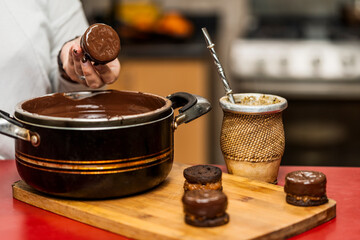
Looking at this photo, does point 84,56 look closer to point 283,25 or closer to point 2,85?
point 2,85

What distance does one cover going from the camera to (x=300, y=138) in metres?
2.88

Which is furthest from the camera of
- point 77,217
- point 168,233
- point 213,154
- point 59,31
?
point 213,154

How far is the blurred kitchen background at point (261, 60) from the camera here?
2875 mm

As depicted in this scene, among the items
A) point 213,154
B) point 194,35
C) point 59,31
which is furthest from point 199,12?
point 59,31

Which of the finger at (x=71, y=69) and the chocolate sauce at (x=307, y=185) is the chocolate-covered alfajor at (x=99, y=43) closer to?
the finger at (x=71, y=69)

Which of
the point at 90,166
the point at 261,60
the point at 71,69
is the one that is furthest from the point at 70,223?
the point at 261,60

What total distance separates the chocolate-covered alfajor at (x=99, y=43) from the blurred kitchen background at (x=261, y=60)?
1.85m

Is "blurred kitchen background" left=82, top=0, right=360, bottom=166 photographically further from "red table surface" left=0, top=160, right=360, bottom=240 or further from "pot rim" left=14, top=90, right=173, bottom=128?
"pot rim" left=14, top=90, right=173, bottom=128

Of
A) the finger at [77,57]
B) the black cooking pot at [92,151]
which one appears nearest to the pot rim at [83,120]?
the black cooking pot at [92,151]

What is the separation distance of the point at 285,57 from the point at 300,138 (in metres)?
0.39

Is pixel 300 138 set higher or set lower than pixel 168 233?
lower

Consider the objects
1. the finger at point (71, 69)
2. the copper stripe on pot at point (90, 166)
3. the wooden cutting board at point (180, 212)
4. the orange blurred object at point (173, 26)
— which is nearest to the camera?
the wooden cutting board at point (180, 212)

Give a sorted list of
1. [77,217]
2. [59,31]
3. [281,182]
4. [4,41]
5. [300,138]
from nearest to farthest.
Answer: [77,217] < [281,182] < [4,41] < [59,31] < [300,138]

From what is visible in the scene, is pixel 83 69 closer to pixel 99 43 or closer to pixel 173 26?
pixel 99 43
